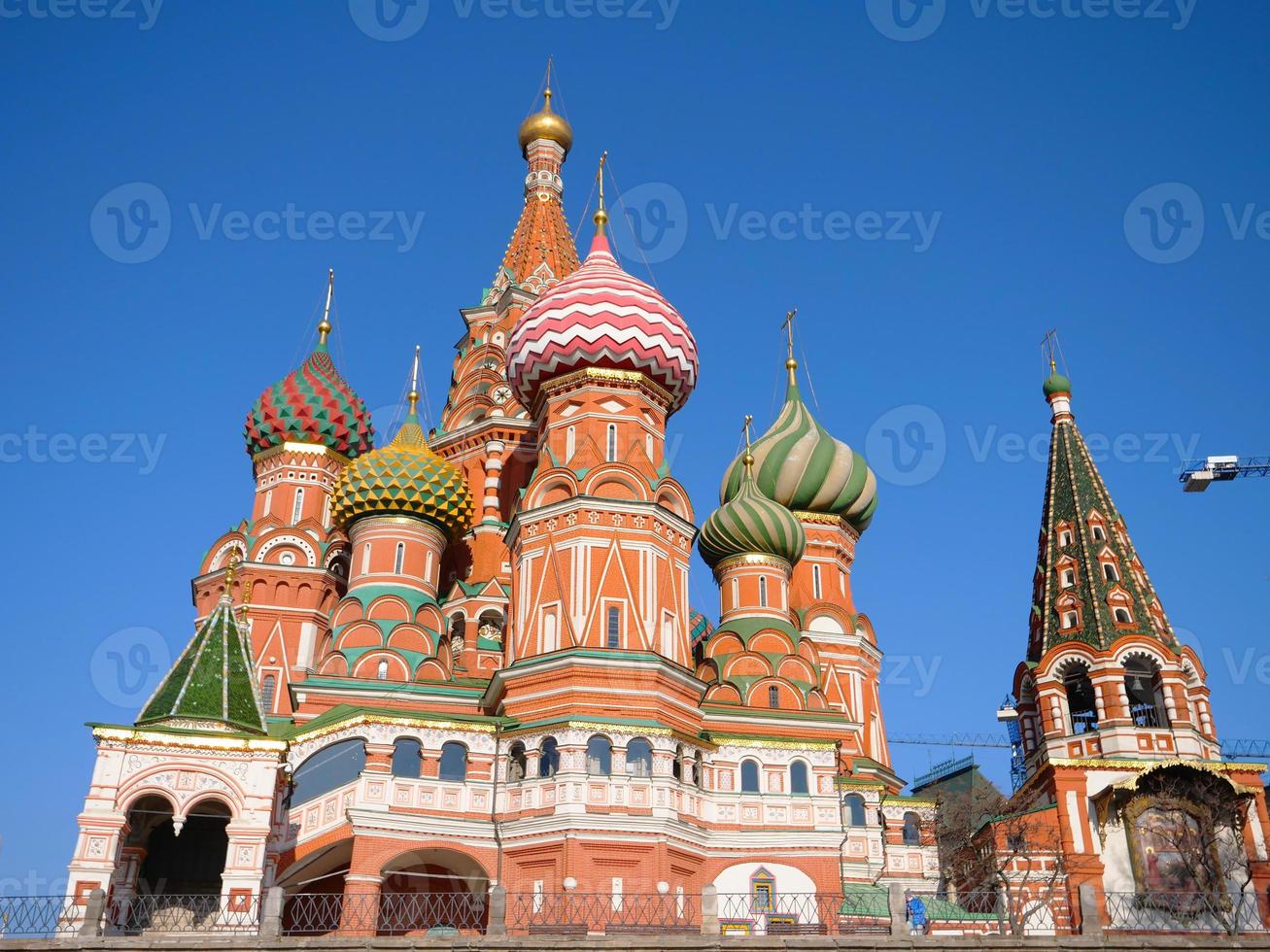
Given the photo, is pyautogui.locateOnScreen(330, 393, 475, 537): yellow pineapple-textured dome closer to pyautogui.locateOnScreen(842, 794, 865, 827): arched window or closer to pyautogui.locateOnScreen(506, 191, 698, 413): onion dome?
pyautogui.locateOnScreen(506, 191, 698, 413): onion dome

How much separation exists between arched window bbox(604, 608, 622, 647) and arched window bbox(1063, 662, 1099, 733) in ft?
35.9

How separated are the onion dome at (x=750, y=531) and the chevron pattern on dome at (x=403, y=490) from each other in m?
5.91

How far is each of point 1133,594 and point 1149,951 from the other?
14.5 metres

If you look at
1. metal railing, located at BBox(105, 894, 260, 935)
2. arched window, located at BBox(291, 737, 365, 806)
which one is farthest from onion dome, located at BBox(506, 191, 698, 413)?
metal railing, located at BBox(105, 894, 260, 935)

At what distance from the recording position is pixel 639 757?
72.6 ft

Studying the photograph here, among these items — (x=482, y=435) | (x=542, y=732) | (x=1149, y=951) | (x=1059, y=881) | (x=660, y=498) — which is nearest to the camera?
(x=1149, y=951)

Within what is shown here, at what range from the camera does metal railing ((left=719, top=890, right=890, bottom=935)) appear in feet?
66.7

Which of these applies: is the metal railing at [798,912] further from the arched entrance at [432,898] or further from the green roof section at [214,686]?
the green roof section at [214,686]

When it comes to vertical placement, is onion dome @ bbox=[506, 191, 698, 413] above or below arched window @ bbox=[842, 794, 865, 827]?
above

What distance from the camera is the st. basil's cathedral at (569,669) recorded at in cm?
2080

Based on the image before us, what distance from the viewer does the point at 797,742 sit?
24375mm

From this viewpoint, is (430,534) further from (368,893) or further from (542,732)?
(368,893)

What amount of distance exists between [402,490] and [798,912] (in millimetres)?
12720

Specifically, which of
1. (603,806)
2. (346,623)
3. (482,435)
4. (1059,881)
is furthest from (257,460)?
(1059,881)
